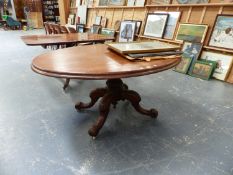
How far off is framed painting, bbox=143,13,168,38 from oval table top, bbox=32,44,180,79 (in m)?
2.10

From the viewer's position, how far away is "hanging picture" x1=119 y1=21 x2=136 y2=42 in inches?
138

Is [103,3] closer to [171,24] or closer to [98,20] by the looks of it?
[98,20]

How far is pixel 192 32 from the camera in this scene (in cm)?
267

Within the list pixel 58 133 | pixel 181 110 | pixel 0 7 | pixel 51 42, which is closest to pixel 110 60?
pixel 58 133

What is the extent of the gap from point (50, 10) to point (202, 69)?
8.98 meters

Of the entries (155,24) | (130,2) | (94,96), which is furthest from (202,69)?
(130,2)

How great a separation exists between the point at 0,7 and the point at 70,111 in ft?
33.1

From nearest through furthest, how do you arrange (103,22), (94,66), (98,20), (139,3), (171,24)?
1. (94,66)
2. (171,24)
3. (139,3)
4. (103,22)
5. (98,20)

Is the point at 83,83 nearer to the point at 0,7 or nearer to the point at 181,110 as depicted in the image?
the point at 181,110

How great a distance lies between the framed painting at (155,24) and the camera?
3.03 m

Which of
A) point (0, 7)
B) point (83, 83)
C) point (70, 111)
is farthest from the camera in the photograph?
point (0, 7)

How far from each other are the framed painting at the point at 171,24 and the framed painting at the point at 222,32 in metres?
0.61

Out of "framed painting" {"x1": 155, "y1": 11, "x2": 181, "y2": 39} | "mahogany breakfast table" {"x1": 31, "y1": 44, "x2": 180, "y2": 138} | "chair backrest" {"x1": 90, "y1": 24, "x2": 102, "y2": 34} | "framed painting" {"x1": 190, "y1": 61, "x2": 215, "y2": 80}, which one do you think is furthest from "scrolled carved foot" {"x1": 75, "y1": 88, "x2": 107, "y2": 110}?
"chair backrest" {"x1": 90, "y1": 24, "x2": 102, "y2": 34}

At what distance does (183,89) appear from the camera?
2186 millimetres
